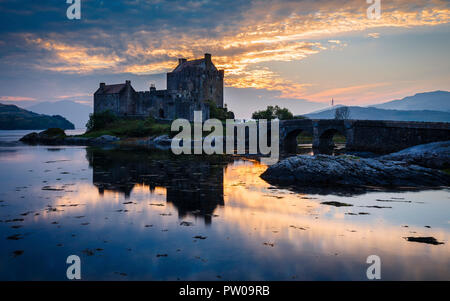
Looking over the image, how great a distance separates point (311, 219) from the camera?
10109 millimetres

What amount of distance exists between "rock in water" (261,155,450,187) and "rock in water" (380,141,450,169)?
325 cm

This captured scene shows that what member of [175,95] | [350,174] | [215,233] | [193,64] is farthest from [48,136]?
[215,233]

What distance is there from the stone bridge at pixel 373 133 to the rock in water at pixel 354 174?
10123 mm

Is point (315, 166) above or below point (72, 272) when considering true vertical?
above

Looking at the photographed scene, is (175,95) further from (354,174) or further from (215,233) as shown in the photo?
(215,233)

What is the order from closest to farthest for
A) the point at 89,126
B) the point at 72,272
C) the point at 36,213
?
the point at 72,272, the point at 36,213, the point at 89,126

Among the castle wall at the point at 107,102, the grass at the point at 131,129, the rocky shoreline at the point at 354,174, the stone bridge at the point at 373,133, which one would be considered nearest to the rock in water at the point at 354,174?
the rocky shoreline at the point at 354,174

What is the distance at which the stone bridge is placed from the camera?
86.6 feet

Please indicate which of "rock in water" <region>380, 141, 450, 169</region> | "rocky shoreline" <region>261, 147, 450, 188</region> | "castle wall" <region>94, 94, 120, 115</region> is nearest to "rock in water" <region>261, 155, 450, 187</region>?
"rocky shoreline" <region>261, 147, 450, 188</region>
